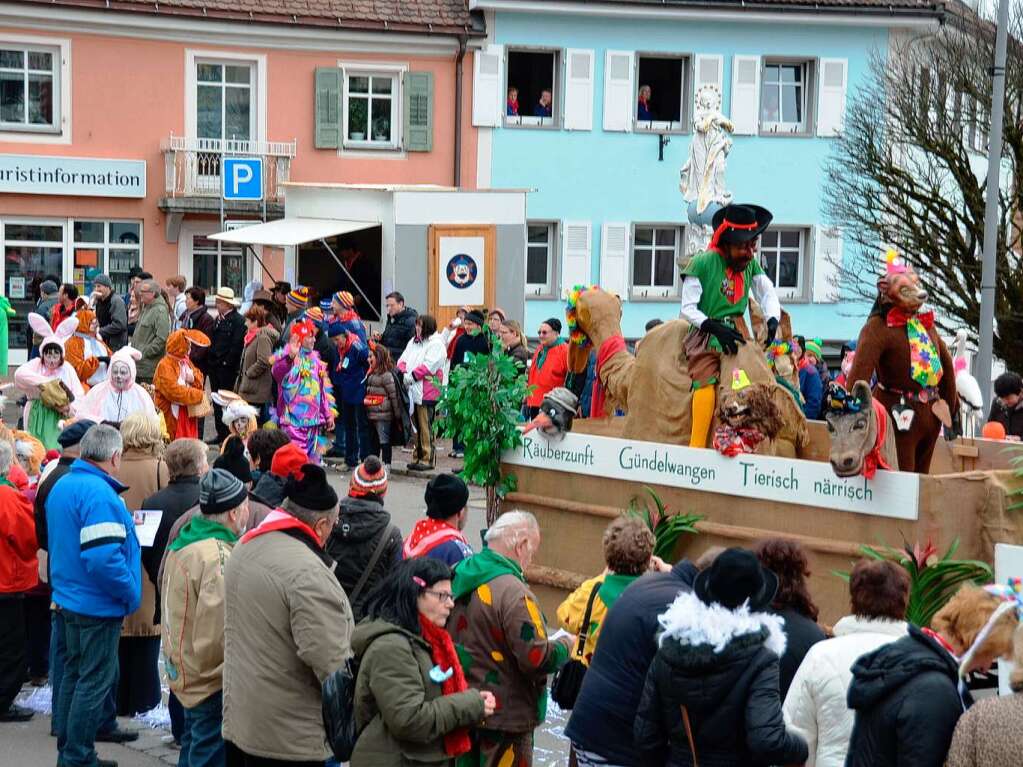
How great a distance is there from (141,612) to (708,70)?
930 inches

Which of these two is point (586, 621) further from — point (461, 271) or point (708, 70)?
point (708, 70)

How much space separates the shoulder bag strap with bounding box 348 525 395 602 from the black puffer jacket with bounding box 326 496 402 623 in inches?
0.6

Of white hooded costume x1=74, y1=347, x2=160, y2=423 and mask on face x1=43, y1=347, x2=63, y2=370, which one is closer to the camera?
white hooded costume x1=74, y1=347, x2=160, y2=423

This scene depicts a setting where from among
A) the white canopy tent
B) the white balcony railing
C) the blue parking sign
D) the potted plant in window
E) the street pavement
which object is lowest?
the street pavement

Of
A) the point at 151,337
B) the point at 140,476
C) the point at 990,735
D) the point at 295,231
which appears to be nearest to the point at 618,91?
the point at 295,231

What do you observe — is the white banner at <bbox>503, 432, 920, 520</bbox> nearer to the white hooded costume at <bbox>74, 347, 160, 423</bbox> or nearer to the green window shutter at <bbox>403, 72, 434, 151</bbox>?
the white hooded costume at <bbox>74, 347, 160, 423</bbox>

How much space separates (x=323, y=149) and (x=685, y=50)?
23.8ft

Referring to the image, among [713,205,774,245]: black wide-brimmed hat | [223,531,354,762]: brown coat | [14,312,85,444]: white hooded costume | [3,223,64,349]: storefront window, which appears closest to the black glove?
[713,205,774,245]: black wide-brimmed hat

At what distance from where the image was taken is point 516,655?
6.16m

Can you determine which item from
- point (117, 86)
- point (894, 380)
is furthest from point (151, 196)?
point (894, 380)

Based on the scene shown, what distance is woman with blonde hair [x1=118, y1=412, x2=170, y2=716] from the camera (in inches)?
349

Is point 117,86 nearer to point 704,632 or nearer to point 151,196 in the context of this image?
point 151,196

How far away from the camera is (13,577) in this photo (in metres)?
8.95

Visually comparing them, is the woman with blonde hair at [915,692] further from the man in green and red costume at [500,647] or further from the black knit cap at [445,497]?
the black knit cap at [445,497]
